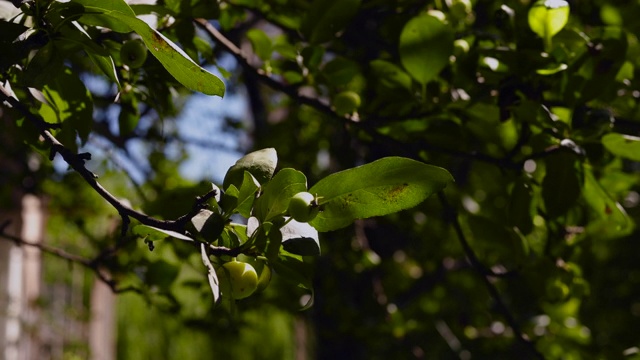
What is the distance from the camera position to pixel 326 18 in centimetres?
104

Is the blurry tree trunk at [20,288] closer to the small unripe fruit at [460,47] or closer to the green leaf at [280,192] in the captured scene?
the small unripe fruit at [460,47]

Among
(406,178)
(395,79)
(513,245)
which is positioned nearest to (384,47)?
(395,79)

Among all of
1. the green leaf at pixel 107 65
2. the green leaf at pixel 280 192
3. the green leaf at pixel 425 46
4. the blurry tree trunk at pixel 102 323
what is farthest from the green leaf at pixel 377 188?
the blurry tree trunk at pixel 102 323

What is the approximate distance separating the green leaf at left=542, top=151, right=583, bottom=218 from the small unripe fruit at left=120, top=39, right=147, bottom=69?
53cm

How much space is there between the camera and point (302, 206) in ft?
1.92

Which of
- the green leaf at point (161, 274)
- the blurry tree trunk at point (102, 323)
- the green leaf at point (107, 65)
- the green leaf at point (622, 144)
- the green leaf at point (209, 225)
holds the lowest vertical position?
the blurry tree trunk at point (102, 323)

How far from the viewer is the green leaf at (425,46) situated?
38.0 inches

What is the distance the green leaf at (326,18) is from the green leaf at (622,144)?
38 cm

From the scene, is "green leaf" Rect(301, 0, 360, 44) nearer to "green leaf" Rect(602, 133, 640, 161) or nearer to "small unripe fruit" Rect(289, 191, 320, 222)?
"green leaf" Rect(602, 133, 640, 161)

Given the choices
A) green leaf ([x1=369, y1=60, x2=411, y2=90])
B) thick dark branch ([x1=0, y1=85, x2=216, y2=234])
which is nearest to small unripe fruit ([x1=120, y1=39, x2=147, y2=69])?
thick dark branch ([x1=0, y1=85, x2=216, y2=234])

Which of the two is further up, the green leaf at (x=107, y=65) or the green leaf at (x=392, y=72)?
the green leaf at (x=107, y=65)

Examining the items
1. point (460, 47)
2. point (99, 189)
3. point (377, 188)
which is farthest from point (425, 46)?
point (99, 189)

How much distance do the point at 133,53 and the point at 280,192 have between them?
0.31 m

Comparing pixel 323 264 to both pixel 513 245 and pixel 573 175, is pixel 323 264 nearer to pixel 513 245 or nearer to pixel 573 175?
pixel 513 245
